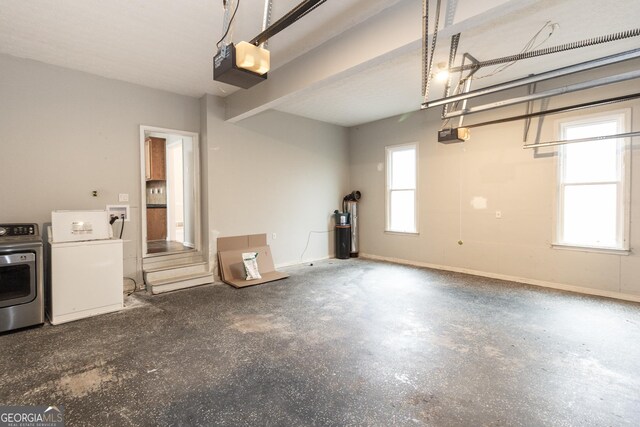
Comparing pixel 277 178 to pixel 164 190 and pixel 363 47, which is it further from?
pixel 363 47

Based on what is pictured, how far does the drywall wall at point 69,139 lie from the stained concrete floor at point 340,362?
5.04 feet

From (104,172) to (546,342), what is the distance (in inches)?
220

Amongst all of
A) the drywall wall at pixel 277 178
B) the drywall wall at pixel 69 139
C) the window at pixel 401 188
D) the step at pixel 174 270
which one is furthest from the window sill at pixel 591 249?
the drywall wall at pixel 69 139

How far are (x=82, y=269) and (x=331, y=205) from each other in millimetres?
4598

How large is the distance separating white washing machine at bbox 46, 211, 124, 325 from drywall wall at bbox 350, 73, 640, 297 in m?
4.89

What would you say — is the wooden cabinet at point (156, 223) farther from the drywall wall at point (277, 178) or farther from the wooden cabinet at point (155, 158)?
the drywall wall at point (277, 178)

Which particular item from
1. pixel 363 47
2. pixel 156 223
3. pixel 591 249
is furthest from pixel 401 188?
pixel 156 223

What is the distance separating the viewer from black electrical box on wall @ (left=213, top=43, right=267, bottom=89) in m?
2.07

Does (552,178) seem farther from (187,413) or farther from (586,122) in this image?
(187,413)

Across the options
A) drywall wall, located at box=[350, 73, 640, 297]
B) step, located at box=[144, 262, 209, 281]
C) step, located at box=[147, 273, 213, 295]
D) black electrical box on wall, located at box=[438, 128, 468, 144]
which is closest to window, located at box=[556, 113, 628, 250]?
drywall wall, located at box=[350, 73, 640, 297]

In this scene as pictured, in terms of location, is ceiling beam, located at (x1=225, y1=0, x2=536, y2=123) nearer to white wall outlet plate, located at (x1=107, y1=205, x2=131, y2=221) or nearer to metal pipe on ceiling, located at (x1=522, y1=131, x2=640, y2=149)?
metal pipe on ceiling, located at (x1=522, y1=131, x2=640, y2=149)

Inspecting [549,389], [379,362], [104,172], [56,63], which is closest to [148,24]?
[56,63]

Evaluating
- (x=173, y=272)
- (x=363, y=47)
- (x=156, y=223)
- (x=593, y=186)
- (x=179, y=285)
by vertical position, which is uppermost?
(x=363, y=47)

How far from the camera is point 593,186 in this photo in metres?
4.07
